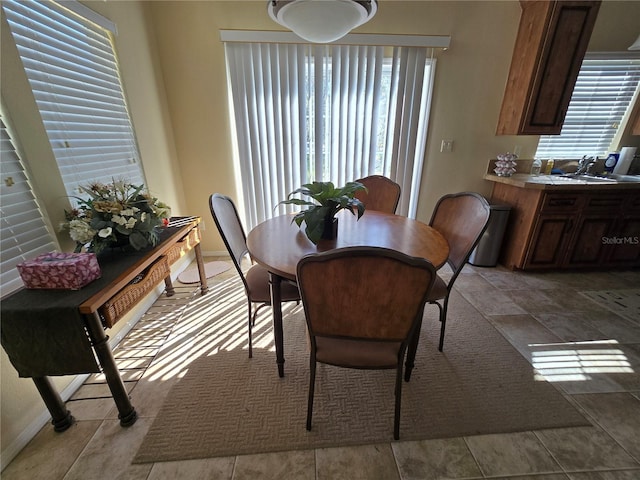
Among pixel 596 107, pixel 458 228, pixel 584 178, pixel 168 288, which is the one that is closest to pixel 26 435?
pixel 168 288

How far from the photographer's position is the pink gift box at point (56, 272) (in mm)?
Answer: 1093

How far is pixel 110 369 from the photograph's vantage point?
3.82ft

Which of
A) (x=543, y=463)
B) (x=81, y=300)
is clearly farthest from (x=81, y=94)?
(x=543, y=463)

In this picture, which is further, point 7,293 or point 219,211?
point 219,211

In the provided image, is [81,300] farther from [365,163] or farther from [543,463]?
[365,163]

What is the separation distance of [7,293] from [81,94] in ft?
3.94

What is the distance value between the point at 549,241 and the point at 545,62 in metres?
1.64

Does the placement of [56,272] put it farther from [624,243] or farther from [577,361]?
[624,243]

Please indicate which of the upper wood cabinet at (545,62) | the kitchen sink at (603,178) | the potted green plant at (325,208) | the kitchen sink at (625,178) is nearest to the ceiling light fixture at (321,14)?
the potted green plant at (325,208)

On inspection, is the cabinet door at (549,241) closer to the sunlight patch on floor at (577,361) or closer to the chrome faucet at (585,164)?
the chrome faucet at (585,164)

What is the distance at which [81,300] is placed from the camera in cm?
105

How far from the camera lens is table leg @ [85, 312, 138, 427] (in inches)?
42.4

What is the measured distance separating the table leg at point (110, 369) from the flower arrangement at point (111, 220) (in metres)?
0.46

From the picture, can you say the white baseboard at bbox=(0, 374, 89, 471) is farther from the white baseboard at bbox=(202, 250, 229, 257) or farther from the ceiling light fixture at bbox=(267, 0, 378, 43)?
the ceiling light fixture at bbox=(267, 0, 378, 43)
